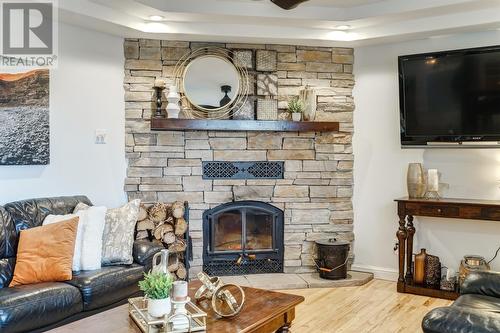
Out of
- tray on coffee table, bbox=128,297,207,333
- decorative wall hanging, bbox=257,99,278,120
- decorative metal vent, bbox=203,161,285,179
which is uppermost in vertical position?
decorative wall hanging, bbox=257,99,278,120

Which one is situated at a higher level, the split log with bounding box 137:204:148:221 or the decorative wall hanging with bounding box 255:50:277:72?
the decorative wall hanging with bounding box 255:50:277:72

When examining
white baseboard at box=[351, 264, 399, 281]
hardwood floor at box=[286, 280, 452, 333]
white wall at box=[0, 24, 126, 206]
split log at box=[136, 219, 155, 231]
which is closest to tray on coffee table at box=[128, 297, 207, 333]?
hardwood floor at box=[286, 280, 452, 333]

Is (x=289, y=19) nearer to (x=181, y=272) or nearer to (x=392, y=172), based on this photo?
(x=392, y=172)

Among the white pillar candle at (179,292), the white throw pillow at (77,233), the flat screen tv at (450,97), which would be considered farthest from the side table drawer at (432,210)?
the white throw pillow at (77,233)

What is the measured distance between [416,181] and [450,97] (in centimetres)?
83

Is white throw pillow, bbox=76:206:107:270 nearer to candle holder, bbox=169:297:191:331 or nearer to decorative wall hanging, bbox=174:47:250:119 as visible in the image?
candle holder, bbox=169:297:191:331

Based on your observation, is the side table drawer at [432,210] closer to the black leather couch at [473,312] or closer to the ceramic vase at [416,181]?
the ceramic vase at [416,181]

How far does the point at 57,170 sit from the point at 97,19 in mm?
1354

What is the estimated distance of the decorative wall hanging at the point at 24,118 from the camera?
11.6ft

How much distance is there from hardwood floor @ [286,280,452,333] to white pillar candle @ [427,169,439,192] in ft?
3.28

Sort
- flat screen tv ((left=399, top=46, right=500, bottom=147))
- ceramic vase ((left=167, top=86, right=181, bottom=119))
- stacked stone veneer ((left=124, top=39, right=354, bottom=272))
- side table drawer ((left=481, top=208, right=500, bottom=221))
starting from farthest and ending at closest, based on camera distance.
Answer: stacked stone veneer ((left=124, top=39, right=354, bottom=272)) < ceramic vase ((left=167, top=86, right=181, bottom=119)) < flat screen tv ((left=399, top=46, right=500, bottom=147)) < side table drawer ((left=481, top=208, right=500, bottom=221))

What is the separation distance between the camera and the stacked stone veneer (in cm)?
442

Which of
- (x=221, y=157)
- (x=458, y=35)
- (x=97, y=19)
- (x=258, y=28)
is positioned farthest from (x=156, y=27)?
(x=458, y=35)

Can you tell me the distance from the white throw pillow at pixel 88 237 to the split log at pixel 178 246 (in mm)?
802
